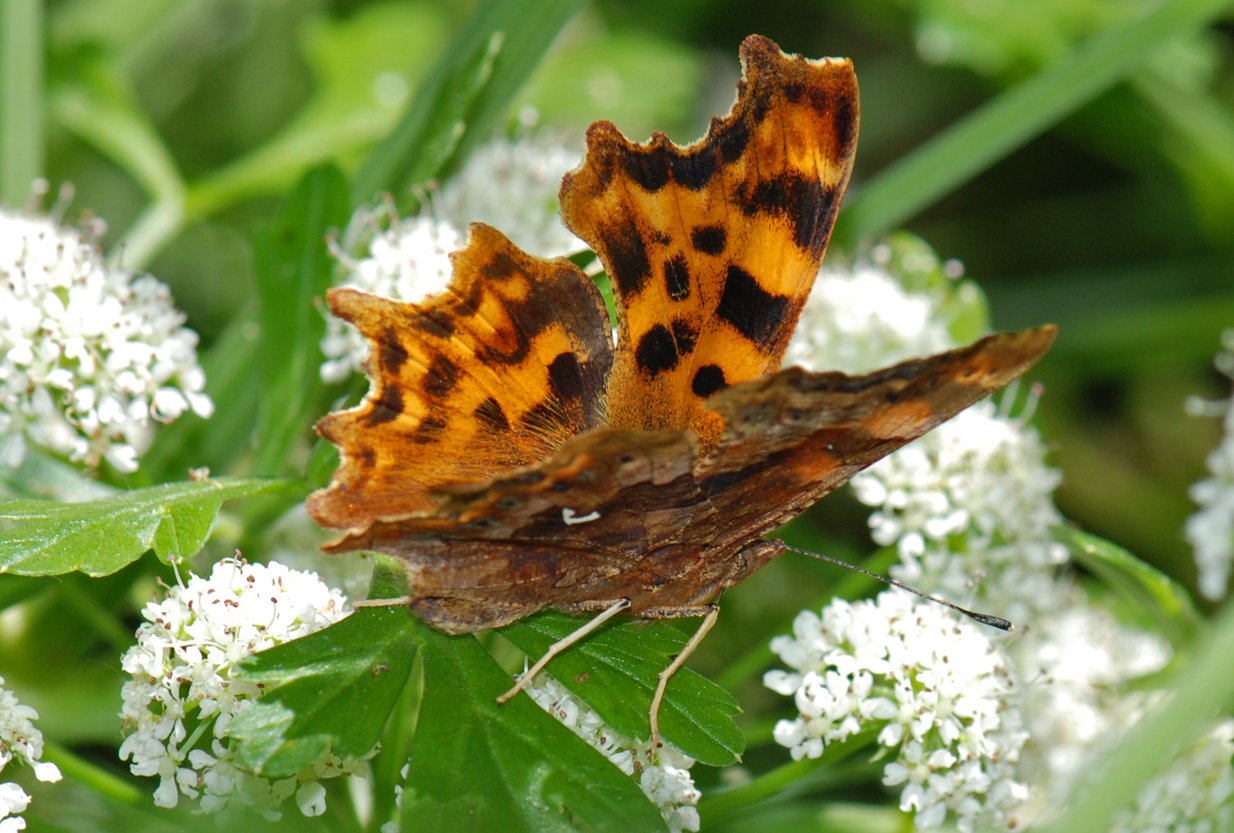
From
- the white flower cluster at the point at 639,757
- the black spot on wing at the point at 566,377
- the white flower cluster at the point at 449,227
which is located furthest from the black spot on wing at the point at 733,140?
the white flower cluster at the point at 639,757

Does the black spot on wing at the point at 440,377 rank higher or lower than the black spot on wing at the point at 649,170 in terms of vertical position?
lower

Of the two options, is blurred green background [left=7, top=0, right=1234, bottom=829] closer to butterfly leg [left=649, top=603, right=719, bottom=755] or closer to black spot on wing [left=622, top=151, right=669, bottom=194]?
black spot on wing [left=622, top=151, right=669, bottom=194]

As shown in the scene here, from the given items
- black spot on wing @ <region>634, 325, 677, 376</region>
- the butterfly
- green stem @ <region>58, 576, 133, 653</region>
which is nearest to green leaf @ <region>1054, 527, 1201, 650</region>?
the butterfly

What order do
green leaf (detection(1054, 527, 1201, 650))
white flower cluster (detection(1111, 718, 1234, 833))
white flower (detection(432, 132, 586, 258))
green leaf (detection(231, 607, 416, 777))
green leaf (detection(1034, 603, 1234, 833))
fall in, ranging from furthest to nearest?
white flower (detection(432, 132, 586, 258))
green leaf (detection(1054, 527, 1201, 650))
white flower cluster (detection(1111, 718, 1234, 833))
green leaf (detection(231, 607, 416, 777))
green leaf (detection(1034, 603, 1234, 833))

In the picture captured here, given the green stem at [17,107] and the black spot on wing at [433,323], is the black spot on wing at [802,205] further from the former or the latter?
the green stem at [17,107]

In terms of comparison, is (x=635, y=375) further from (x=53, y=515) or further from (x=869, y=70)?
(x=869, y=70)

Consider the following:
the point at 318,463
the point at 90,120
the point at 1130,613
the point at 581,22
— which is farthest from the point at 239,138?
the point at 1130,613
